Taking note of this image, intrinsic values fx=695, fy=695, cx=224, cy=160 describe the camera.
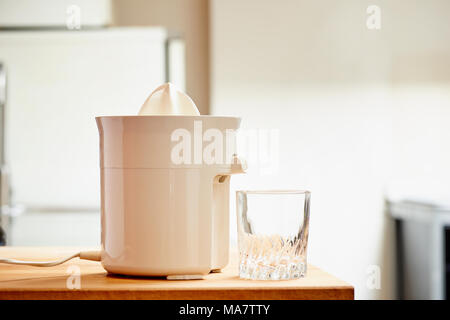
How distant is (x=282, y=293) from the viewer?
64cm

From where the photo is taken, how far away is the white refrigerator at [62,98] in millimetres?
2965

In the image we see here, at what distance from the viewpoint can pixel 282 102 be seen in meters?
3.10

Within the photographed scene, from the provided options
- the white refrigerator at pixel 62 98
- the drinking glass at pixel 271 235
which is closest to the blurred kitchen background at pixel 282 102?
the white refrigerator at pixel 62 98

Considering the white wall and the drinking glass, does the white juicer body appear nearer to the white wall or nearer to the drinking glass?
the drinking glass

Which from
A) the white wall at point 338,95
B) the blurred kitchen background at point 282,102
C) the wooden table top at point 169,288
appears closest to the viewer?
the wooden table top at point 169,288

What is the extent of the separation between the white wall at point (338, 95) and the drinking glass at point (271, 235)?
7.73ft

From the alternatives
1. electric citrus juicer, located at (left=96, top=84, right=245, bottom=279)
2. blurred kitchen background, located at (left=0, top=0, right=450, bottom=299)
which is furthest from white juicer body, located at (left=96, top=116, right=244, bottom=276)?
blurred kitchen background, located at (left=0, top=0, right=450, bottom=299)

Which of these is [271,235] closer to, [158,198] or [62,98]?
[158,198]

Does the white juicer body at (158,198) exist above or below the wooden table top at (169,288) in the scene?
above

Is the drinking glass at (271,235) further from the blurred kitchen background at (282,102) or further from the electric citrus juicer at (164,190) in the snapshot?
the blurred kitchen background at (282,102)

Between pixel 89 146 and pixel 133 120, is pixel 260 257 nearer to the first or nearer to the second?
pixel 133 120

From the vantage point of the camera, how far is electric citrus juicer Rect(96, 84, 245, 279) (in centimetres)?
68
